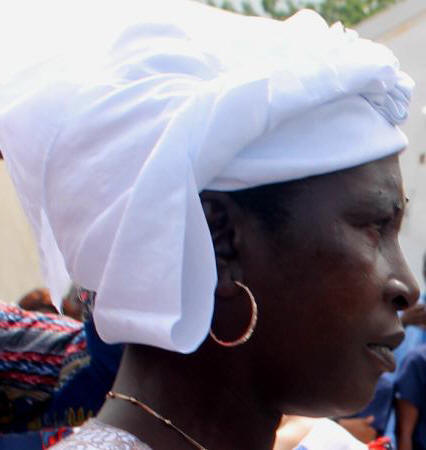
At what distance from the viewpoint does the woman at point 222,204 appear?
1.49 m

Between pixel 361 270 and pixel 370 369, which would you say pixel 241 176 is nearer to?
pixel 361 270

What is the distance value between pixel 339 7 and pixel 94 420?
15.4 m

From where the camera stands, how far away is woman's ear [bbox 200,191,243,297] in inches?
62.1

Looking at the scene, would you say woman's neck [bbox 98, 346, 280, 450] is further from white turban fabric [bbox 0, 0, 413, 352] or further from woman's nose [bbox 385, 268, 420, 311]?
woman's nose [bbox 385, 268, 420, 311]

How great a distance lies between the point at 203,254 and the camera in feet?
4.89

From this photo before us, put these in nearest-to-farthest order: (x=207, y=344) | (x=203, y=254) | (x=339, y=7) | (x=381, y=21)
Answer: (x=203, y=254), (x=207, y=344), (x=381, y=21), (x=339, y=7)

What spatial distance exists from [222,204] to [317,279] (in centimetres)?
21

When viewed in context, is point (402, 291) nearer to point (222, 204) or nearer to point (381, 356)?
point (381, 356)

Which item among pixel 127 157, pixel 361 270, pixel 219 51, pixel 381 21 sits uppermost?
pixel 219 51

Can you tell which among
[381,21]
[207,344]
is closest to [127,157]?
[207,344]

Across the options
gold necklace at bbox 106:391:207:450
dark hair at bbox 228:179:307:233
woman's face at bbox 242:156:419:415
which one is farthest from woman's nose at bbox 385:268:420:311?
gold necklace at bbox 106:391:207:450

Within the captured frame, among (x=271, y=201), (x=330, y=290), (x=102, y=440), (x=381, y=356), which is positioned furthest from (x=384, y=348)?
(x=102, y=440)

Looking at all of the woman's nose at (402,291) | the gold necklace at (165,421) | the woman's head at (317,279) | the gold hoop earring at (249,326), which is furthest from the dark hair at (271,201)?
Answer: the gold necklace at (165,421)

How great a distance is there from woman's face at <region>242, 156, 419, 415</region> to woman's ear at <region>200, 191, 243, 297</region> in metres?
0.02
